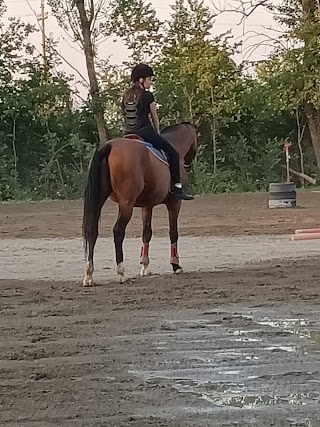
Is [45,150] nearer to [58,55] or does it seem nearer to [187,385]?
[58,55]

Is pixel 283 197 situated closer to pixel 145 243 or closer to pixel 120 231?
pixel 145 243

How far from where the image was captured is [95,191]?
10.2m

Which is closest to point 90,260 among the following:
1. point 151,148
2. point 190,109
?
point 151,148

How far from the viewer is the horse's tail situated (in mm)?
10125

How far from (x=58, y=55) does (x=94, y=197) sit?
23896 mm

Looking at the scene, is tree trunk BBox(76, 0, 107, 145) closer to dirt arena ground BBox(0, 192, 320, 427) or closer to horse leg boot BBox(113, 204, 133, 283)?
dirt arena ground BBox(0, 192, 320, 427)

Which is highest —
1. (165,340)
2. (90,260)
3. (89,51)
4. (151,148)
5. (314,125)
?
(89,51)

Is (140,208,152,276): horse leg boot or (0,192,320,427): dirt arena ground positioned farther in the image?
(140,208,152,276): horse leg boot

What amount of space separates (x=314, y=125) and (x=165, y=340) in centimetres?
2568

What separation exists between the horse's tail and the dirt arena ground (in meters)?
0.62

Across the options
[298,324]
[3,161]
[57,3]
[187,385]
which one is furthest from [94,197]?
[57,3]

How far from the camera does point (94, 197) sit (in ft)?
33.3

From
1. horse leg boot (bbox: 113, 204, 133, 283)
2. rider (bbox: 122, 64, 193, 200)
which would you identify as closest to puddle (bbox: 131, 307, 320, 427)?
horse leg boot (bbox: 113, 204, 133, 283)

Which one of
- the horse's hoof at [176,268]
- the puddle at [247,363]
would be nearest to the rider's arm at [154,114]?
the horse's hoof at [176,268]
